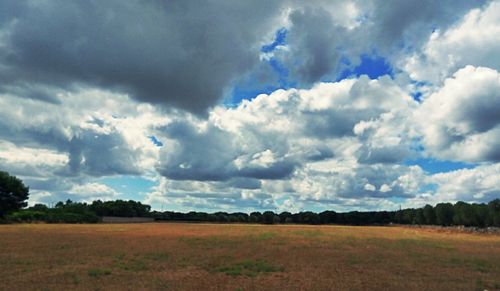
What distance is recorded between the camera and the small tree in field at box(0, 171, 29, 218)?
346ft

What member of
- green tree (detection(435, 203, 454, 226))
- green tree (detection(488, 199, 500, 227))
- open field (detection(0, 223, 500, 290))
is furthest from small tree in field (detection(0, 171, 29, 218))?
green tree (detection(435, 203, 454, 226))

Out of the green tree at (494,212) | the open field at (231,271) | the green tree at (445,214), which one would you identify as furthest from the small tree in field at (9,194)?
the green tree at (445,214)

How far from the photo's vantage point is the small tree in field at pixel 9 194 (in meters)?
105

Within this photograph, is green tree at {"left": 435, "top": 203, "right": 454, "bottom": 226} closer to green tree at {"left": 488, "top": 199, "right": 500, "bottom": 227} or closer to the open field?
green tree at {"left": 488, "top": 199, "right": 500, "bottom": 227}

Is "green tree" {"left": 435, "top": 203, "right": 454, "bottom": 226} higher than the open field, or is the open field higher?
"green tree" {"left": 435, "top": 203, "right": 454, "bottom": 226}

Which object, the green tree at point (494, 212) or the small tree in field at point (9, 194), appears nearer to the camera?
the small tree in field at point (9, 194)

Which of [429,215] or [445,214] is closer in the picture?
[445,214]

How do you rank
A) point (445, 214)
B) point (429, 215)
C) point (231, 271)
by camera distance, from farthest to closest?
1. point (429, 215)
2. point (445, 214)
3. point (231, 271)

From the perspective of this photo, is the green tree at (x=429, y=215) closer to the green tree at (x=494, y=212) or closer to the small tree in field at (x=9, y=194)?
the green tree at (x=494, y=212)

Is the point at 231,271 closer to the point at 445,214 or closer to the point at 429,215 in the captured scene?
the point at 445,214

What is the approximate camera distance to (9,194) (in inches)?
4200

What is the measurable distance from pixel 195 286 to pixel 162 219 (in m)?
184

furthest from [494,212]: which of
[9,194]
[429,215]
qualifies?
[9,194]

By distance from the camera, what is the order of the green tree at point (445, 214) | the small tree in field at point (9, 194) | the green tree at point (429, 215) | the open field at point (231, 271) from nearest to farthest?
the open field at point (231, 271)
the small tree in field at point (9, 194)
the green tree at point (445, 214)
the green tree at point (429, 215)
